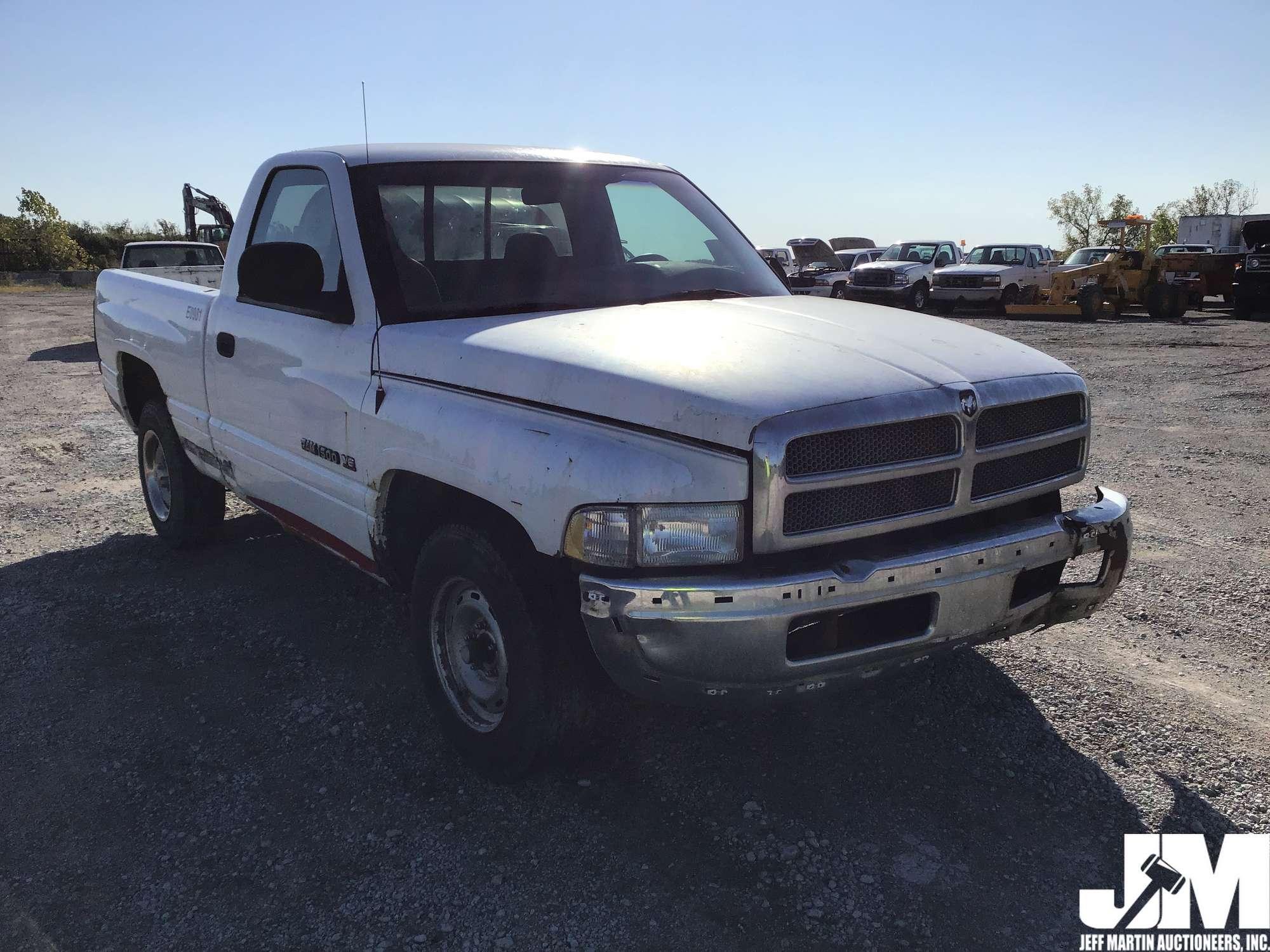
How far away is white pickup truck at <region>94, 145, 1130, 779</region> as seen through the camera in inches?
99.2

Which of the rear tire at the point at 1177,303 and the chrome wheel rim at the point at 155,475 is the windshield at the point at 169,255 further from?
the rear tire at the point at 1177,303

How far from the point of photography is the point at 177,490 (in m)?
5.38

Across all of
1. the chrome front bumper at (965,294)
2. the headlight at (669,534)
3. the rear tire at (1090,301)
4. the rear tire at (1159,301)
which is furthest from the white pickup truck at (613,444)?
the rear tire at (1159,301)

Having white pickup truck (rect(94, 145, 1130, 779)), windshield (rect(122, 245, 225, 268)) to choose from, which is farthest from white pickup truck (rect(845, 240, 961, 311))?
white pickup truck (rect(94, 145, 1130, 779))

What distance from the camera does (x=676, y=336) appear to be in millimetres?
3006

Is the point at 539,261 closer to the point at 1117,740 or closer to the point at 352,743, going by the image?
the point at 352,743

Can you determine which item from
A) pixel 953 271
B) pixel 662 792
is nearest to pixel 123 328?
pixel 662 792

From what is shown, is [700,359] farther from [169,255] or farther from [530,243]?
Result: [169,255]

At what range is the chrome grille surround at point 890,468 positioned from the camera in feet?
8.09

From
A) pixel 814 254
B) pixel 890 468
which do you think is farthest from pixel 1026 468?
pixel 814 254

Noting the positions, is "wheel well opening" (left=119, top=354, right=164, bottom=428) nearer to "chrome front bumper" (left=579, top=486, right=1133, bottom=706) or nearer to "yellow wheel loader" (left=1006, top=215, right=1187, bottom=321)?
"chrome front bumper" (left=579, top=486, right=1133, bottom=706)

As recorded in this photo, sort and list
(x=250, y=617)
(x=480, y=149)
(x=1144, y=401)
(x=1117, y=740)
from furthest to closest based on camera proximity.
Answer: (x=1144, y=401)
(x=250, y=617)
(x=480, y=149)
(x=1117, y=740)

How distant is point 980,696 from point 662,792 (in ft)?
4.27

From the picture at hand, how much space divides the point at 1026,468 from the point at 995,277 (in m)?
22.1
